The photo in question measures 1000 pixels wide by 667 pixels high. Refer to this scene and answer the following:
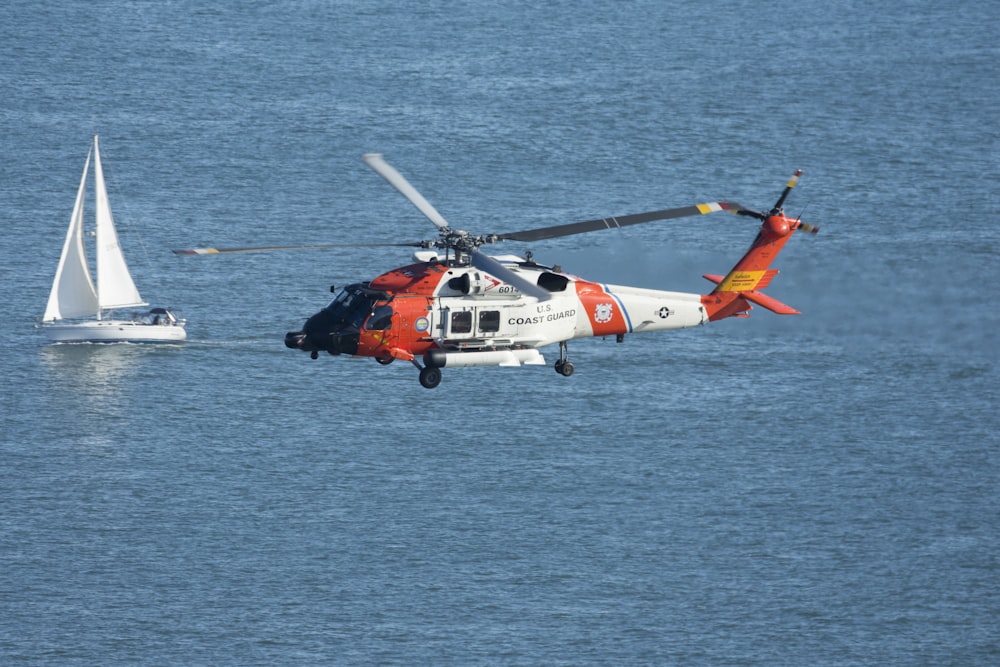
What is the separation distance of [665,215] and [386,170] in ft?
44.2

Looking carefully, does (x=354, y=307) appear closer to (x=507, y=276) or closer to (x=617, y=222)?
(x=507, y=276)

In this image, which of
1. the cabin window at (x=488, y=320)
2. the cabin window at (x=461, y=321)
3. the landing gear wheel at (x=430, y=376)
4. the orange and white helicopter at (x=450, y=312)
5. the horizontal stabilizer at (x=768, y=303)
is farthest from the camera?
the horizontal stabilizer at (x=768, y=303)

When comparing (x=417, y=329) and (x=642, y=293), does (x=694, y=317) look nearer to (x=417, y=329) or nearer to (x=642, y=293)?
(x=642, y=293)

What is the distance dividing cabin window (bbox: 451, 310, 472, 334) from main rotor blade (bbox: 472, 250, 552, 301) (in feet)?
8.95

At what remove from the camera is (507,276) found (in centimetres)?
9669

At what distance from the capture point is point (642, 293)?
109 m

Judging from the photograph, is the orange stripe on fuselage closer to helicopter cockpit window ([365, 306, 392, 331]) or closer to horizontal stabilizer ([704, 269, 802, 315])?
horizontal stabilizer ([704, 269, 802, 315])

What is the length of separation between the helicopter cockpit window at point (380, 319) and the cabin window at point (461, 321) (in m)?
3.14

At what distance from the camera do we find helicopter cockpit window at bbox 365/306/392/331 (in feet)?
335

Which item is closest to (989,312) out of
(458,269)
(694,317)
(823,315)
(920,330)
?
(920,330)

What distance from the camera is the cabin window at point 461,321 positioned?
103375mm

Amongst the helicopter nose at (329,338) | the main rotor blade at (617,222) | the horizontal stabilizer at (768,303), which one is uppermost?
the main rotor blade at (617,222)

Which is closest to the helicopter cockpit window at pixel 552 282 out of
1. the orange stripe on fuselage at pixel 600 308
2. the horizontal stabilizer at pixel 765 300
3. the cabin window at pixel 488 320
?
the orange stripe on fuselage at pixel 600 308

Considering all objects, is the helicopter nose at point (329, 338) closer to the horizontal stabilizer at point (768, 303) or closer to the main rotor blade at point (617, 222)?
the main rotor blade at point (617, 222)
